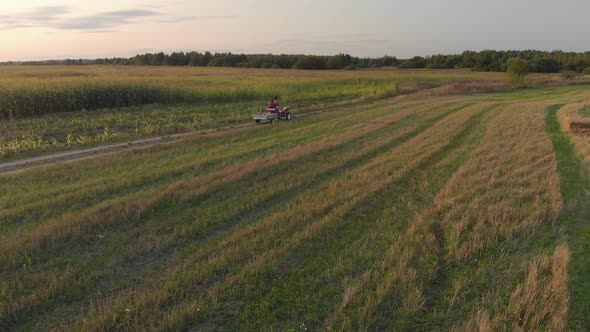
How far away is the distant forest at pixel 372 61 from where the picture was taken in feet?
297

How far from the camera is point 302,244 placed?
Answer: 237 inches

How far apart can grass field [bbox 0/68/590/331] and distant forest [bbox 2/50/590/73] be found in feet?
295

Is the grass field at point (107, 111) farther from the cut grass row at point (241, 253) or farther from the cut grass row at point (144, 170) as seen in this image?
the cut grass row at point (241, 253)

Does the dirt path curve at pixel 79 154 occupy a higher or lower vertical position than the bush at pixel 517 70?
lower

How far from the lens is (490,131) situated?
16016mm

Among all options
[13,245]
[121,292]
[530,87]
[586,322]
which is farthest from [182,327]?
[530,87]

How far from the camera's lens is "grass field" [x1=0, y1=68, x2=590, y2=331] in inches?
172

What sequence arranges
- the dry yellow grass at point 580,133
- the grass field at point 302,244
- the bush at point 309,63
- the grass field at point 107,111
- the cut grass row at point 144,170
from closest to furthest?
the grass field at point 302,244, the cut grass row at point 144,170, the dry yellow grass at point 580,133, the grass field at point 107,111, the bush at point 309,63

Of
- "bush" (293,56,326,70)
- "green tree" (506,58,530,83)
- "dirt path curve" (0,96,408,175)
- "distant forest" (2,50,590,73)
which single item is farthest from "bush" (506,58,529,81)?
"bush" (293,56,326,70)

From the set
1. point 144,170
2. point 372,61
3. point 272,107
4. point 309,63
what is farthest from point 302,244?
point 372,61

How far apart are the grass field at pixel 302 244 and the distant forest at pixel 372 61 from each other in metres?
90.0

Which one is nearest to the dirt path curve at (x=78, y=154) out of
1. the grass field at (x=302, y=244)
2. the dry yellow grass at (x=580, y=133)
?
the grass field at (x=302, y=244)

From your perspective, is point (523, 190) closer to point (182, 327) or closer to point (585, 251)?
point (585, 251)

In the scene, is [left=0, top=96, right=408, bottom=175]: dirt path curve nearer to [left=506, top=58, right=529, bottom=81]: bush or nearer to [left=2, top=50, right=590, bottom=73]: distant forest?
[left=506, top=58, right=529, bottom=81]: bush
